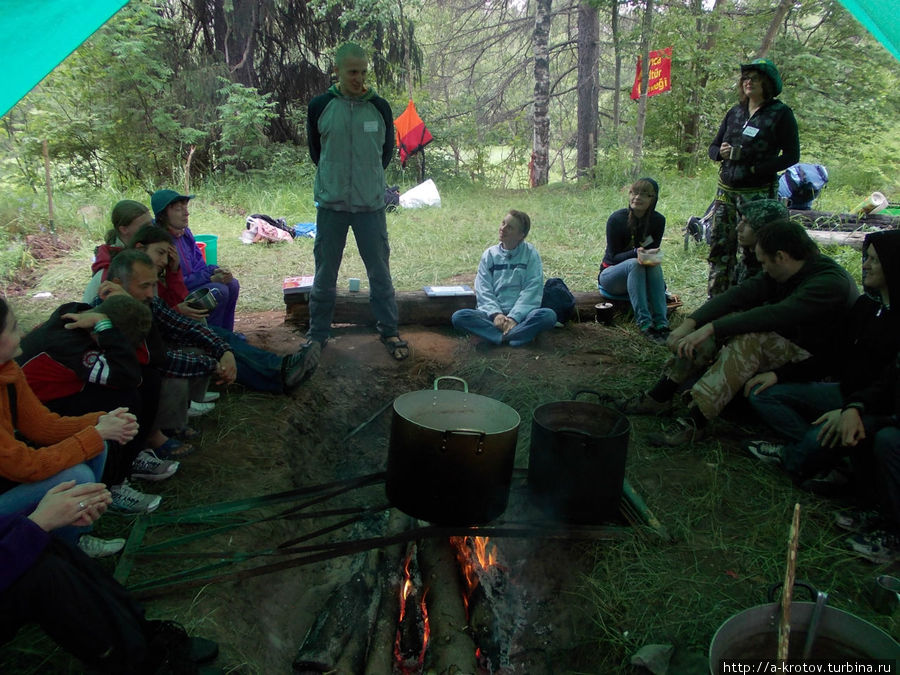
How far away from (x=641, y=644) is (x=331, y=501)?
1865 millimetres

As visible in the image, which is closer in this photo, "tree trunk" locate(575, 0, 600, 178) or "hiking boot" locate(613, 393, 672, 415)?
"hiking boot" locate(613, 393, 672, 415)

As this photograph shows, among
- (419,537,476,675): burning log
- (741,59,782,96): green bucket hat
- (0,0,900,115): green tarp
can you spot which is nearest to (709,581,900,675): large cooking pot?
(419,537,476,675): burning log

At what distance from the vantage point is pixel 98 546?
2348mm

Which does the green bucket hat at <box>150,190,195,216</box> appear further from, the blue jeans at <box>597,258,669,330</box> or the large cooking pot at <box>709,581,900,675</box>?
the large cooking pot at <box>709,581,900,675</box>

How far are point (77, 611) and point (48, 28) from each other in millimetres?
2899

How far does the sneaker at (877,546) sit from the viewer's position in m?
2.43

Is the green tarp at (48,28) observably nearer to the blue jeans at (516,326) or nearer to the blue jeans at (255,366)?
the blue jeans at (255,366)

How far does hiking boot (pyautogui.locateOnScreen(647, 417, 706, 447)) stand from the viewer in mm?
3385

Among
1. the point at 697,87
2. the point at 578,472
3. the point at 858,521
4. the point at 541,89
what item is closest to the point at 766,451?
the point at 858,521

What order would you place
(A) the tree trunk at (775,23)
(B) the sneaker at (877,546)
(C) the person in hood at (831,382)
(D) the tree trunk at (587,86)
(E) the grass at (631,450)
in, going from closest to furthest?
(E) the grass at (631,450)
(B) the sneaker at (877,546)
(C) the person in hood at (831,382)
(A) the tree trunk at (775,23)
(D) the tree trunk at (587,86)

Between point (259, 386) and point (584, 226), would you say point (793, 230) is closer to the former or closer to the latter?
point (259, 386)

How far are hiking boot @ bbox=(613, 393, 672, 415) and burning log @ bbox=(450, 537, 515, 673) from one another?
1.45 metres

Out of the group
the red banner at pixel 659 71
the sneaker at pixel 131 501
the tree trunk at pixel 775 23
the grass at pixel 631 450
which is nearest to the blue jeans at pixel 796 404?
the grass at pixel 631 450

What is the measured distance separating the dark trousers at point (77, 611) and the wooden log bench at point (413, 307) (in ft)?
11.2
